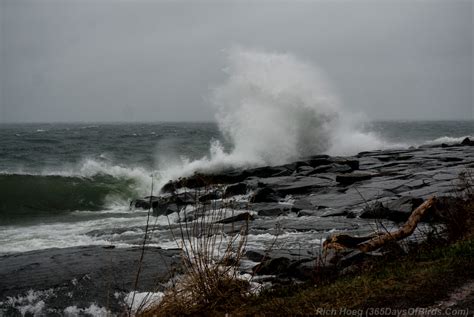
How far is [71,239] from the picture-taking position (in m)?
10.4

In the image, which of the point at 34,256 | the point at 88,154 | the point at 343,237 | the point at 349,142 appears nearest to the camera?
the point at 343,237

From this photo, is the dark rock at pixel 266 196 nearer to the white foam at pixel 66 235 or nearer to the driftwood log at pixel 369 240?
the white foam at pixel 66 235

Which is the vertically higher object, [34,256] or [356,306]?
[356,306]

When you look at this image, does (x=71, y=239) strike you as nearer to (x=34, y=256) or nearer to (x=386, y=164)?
(x=34, y=256)

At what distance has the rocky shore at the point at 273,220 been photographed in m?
5.85

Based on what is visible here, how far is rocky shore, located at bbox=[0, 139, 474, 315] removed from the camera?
585cm

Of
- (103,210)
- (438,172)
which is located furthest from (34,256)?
(438,172)

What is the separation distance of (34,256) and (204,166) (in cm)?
1629

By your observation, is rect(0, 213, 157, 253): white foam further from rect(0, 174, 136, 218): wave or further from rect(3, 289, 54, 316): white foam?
rect(0, 174, 136, 218): wave

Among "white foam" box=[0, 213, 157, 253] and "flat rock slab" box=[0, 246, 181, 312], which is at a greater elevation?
"flat rock slab" box=[0, 246, 181, 312]

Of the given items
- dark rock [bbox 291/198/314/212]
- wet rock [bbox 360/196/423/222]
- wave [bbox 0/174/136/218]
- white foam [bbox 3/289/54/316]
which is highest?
wet rock [bbox 360/196/423/222]

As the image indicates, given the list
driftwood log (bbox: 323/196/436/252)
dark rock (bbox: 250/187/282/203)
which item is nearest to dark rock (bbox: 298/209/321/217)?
dark rock (bbox: 250/187/282/203)

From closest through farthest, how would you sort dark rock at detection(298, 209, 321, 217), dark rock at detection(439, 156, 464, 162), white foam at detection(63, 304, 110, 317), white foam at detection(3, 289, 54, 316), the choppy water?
white foam at detection(63, 304, 110, 317), white foam at detection(3, 289, 54, 316), dark rock at detection(298, 209, 321, 217), the choppy water, dark rock at detection(439, 156, 464, 162)

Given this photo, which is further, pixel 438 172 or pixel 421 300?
pixel 438 172
